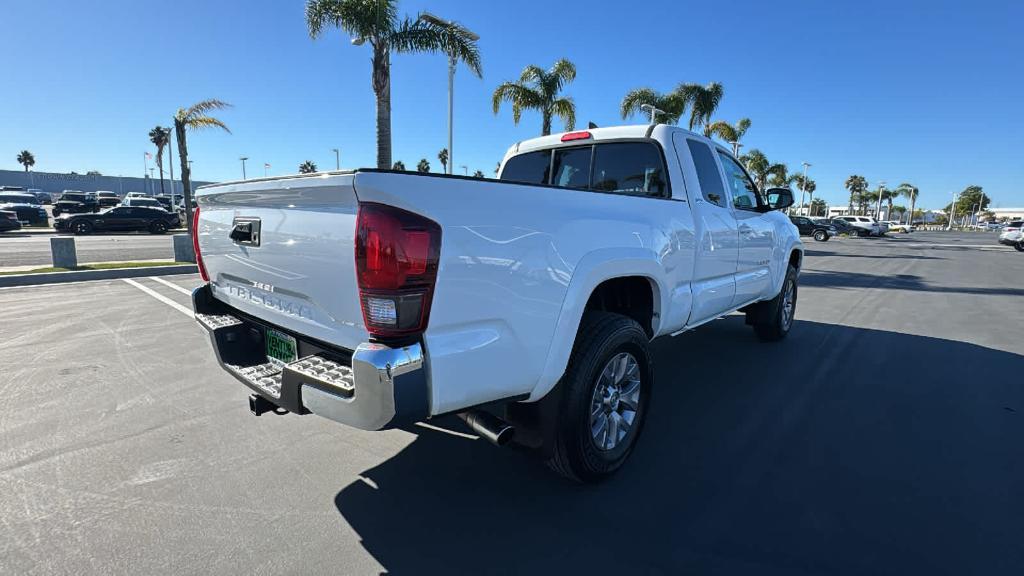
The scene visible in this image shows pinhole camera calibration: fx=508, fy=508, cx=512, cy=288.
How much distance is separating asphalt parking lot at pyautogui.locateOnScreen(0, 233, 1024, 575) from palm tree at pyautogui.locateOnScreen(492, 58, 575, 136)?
A: 44.7 feet

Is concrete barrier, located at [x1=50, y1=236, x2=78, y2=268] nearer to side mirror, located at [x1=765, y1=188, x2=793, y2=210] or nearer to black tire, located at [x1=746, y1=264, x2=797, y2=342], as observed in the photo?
black tire, located at [x1=746, y1=264, x2=797, y2=342]

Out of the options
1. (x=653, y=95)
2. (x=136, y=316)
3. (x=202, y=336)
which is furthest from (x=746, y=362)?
(x=653, y=95)

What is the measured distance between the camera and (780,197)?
5312 millimetres

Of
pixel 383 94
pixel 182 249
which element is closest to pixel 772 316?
pixel 383 94

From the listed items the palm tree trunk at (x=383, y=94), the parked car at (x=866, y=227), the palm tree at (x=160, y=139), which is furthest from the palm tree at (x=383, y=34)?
the palm tree at (x=160, y=139)

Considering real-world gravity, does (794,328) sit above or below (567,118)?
below

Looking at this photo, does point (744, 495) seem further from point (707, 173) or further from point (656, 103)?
point (656, 103)

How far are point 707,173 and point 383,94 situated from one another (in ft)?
28.7

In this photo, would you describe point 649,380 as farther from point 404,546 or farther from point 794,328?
point 794,328

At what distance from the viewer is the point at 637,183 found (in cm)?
388

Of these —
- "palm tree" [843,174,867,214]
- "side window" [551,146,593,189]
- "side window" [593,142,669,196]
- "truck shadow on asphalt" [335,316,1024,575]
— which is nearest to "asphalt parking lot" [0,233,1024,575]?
"truck shadow on asphalt" [335,316,1024,575]

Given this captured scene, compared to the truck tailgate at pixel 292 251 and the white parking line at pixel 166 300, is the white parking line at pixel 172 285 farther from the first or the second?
the truck tailgate at pixel 292 251

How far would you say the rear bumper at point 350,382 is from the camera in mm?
1831

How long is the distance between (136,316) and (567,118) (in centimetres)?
1410
